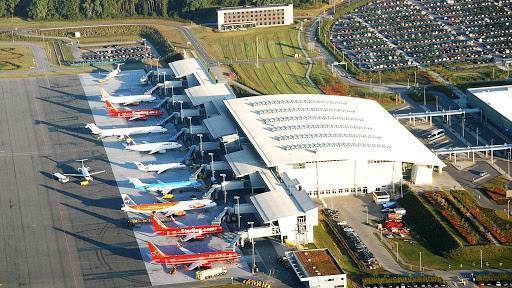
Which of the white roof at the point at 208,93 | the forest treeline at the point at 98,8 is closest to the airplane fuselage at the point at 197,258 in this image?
the white roof at the point at 208,93

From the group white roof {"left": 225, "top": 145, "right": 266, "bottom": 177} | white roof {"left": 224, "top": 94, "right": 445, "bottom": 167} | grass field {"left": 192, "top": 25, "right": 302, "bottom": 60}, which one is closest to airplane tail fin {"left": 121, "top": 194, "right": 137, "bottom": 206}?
white roof {"left": 225, "top": 145, "right": 266, "bottom": 177}

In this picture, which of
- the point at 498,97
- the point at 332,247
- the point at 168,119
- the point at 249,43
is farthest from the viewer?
the point at 249,43

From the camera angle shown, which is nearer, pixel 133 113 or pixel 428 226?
pixel 428 226

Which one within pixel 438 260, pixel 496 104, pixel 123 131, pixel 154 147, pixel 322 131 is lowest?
pixel 438 260

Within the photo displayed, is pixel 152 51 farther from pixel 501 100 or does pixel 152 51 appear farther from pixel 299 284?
pixel 299 284

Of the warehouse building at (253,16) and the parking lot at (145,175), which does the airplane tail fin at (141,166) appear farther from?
the warehouse building at (253,16)

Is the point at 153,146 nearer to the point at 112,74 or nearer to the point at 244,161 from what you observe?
the point at 244,161

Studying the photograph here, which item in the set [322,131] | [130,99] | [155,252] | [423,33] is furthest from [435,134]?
[423,33]

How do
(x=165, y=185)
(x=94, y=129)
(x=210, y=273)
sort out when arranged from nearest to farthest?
(x=210, y=273) → (x=165, y=185) → (x=94, y=129)
